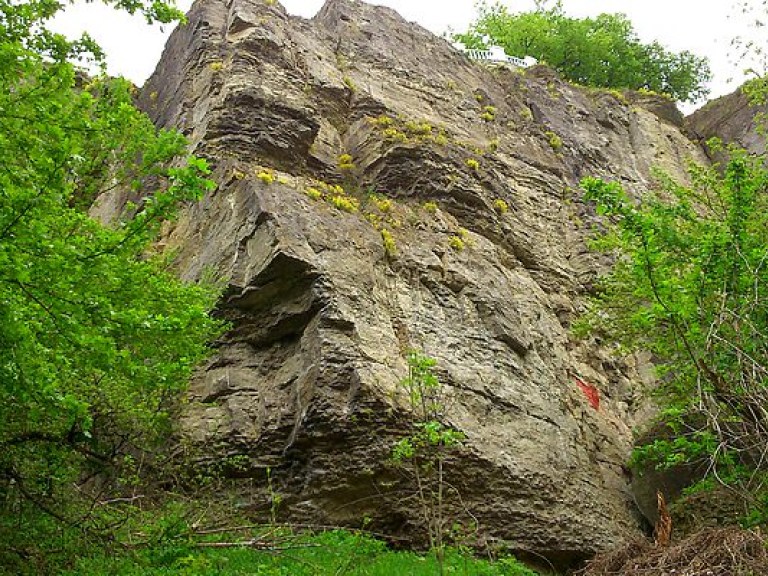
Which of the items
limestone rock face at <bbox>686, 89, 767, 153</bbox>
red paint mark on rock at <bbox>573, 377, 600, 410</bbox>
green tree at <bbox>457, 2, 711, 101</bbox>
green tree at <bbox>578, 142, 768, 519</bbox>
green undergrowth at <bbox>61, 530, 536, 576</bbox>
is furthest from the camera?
green tree at <bbox>457, 2, 711, 101</bbox>

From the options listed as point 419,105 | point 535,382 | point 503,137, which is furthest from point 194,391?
point 503,137

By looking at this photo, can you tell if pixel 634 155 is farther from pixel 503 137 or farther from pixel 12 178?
pixel 12 178

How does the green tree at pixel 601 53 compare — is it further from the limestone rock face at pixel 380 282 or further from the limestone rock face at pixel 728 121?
the limestone rock face at pixel 380 282

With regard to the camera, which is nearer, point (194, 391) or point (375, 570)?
point (375, 570)

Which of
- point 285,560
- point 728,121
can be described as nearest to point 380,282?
point 285,560

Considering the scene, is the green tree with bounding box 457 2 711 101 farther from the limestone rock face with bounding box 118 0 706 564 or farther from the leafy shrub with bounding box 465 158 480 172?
the leafy shrub with bounding box 465 158 480 172

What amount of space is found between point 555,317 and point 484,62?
14.0m

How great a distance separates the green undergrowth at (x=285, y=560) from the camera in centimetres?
752

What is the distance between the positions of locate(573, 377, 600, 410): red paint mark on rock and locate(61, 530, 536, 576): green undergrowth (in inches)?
212

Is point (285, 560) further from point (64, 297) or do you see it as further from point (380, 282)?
point (380, 282)

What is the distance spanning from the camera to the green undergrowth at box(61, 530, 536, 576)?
24.7 ft

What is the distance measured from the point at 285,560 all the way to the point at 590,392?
808 centimetres

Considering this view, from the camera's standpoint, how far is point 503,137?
68.0 ft

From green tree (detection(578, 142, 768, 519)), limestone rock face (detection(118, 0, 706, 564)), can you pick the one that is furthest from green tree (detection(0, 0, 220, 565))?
green tree (detection(578, 142, 768, 519))
